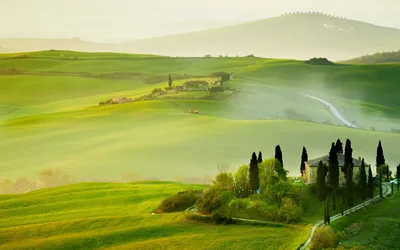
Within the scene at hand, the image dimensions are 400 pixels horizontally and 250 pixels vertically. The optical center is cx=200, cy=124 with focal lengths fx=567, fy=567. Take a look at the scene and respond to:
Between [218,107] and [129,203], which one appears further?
[218,107]

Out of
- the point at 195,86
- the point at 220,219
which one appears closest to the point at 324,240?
the point at 220,219

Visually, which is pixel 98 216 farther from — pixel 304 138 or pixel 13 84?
pixel 13 84

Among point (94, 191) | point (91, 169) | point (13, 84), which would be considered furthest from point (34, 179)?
point (13, 84)

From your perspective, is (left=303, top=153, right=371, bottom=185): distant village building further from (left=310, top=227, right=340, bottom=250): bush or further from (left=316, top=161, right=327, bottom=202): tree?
Answer: (left=310, top=227, right=340, bottom=250): bush

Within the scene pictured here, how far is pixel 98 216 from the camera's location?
64.9 metres

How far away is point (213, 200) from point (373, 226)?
16.3m

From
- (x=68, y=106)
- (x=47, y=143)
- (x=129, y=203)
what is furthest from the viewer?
(x=68, y=106)

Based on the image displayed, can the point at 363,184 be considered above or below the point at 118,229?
above

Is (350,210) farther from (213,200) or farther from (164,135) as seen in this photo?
(164,135)

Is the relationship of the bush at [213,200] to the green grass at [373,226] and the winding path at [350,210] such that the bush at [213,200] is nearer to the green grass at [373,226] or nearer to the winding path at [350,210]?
the winding path at [350,210]

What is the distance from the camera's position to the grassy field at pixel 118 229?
52000mm

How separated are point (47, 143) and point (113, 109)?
2655 centimetres

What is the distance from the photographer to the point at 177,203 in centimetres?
6556

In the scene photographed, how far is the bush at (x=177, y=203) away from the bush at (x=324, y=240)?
19547 millimetres
